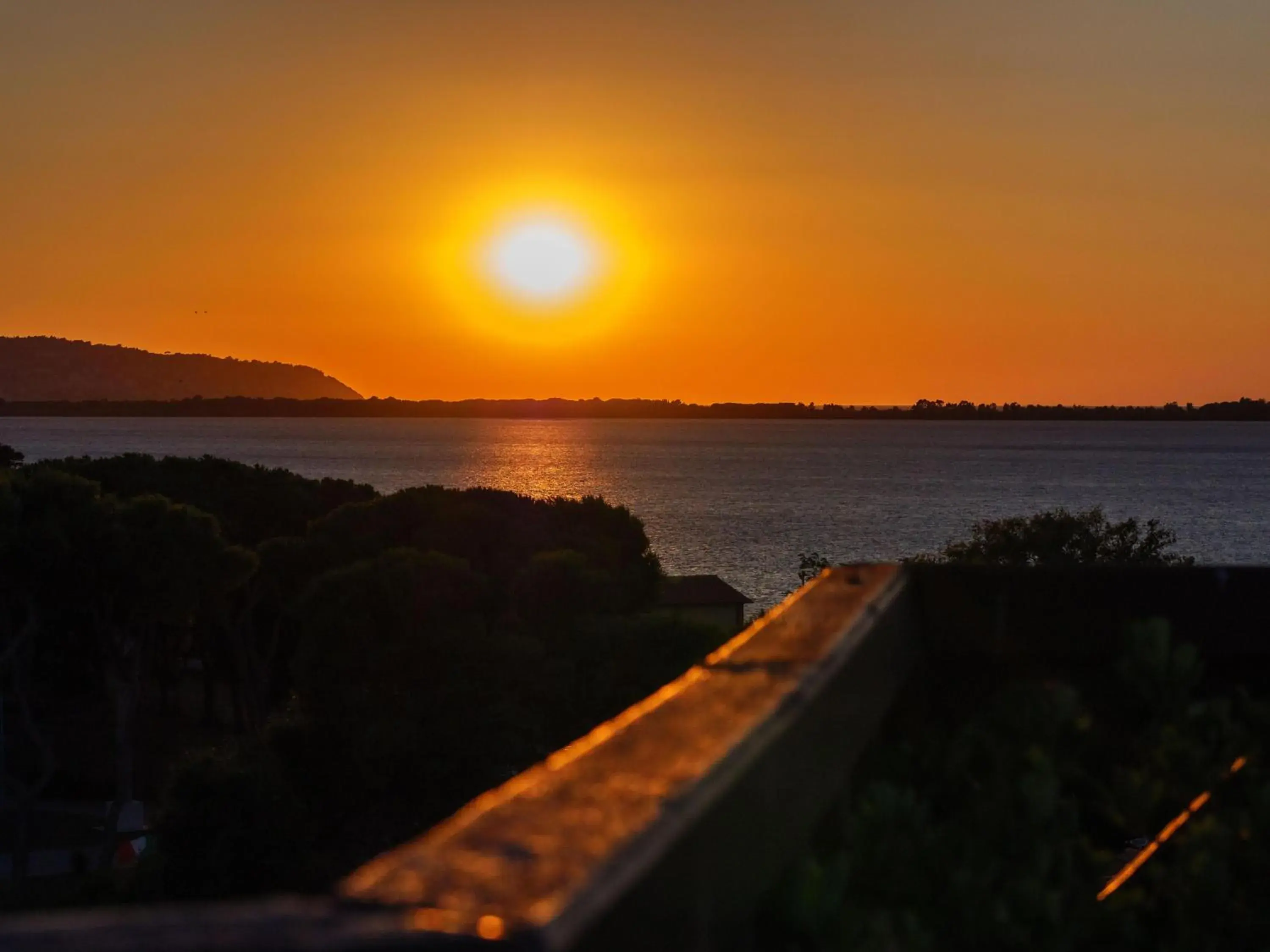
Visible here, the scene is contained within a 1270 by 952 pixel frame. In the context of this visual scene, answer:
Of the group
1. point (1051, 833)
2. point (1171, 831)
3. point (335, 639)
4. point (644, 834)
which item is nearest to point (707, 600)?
point (335, 639)

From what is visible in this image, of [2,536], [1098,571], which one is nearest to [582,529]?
[2,536]

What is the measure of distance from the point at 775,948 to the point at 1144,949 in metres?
0.86

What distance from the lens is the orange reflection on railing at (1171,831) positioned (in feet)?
7.55

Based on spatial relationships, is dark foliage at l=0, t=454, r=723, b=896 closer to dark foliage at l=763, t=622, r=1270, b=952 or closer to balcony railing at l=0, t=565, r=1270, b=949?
dark foliage at l=763, t=622, r=1270, b=952

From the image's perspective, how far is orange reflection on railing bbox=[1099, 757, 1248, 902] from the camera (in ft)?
7.55

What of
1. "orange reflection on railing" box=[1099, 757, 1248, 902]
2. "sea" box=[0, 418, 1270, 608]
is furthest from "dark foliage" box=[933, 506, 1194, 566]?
"orange reflection on railing" box=[1099, 757, 1248, 902]

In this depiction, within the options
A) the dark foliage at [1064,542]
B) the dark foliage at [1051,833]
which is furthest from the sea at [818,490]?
the dark foliage at [1051,833]

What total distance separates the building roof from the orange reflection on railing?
43.2 metres

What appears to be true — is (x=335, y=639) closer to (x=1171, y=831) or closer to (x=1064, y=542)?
(x=1171, y=831)

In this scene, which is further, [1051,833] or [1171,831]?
[1171,831]

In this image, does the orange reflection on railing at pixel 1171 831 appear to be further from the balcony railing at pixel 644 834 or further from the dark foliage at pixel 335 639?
the dark foliage at pixel 335 639

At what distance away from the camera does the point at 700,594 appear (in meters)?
48.7

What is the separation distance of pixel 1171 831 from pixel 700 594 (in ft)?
153

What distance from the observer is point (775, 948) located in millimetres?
1450
